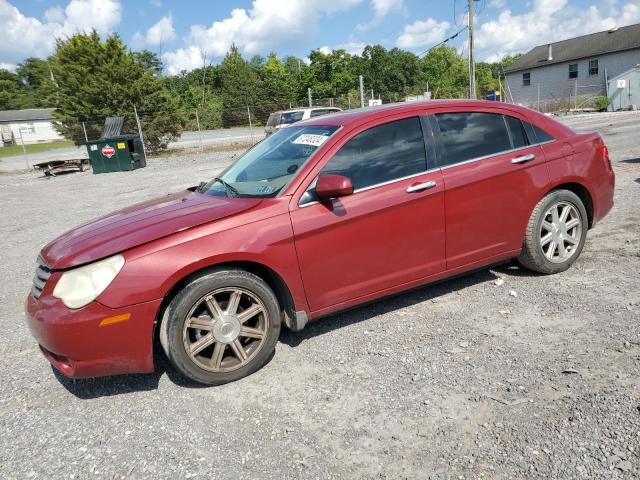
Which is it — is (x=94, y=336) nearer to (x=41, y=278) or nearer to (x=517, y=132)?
(x=41, y=278)

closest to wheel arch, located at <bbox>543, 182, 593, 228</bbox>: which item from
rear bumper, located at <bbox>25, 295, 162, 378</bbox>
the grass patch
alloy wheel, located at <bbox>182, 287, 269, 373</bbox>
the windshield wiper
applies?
the windshield wiper

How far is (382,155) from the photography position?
3652 millimetres

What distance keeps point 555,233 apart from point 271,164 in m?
2.53

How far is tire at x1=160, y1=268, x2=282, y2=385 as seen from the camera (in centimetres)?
301

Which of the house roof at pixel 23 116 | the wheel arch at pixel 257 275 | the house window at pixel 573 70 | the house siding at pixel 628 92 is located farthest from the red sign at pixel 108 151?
the house roof at pixel 23 116

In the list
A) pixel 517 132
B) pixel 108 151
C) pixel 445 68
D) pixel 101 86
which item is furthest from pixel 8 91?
pixel 517 132

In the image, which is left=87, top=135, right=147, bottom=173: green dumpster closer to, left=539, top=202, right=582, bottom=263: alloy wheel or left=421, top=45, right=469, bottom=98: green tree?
left=539, top=202, right=582, bottom=263: alloy wheel

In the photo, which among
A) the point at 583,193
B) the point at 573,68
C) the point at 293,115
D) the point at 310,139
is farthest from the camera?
the point at 573,68

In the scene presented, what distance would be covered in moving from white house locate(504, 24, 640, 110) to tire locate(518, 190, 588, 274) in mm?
37596

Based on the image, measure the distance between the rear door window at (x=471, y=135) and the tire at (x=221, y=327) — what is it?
1777mm

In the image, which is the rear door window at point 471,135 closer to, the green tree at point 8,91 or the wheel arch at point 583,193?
the wheel arch at point 583,193

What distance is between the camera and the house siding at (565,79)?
139 ft

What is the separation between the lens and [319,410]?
2.87 metres

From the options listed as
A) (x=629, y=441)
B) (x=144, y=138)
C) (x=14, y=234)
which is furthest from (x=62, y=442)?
(x=144, y=138)
